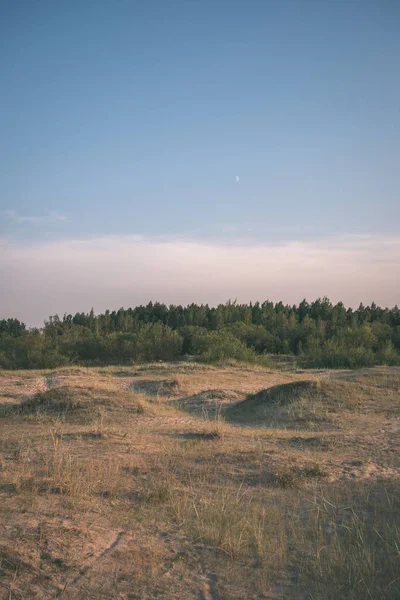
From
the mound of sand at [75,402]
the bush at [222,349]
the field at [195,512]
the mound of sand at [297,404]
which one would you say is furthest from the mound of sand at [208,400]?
the bush at [222,349]

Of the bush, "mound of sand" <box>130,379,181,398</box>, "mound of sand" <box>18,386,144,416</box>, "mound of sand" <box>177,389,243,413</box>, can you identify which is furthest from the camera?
the bush

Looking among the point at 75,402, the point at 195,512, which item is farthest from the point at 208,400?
the point at 195,512

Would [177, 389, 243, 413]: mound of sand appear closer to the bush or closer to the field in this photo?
the field

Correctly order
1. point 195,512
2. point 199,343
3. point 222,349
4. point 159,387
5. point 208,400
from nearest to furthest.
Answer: point 195,512
point 208,400
point 159,387
point 222,349
point 199,343

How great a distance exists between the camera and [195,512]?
4922mm

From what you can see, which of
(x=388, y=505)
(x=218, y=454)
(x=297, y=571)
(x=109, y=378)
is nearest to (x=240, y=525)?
(x=297, y=571)

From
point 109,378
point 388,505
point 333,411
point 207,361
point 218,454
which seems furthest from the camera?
point 207,361

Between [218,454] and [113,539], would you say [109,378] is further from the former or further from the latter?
[113,539]

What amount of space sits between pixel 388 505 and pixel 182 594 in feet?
8.69

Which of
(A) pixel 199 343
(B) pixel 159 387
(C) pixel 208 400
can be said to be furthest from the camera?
(A) pixel 199 343

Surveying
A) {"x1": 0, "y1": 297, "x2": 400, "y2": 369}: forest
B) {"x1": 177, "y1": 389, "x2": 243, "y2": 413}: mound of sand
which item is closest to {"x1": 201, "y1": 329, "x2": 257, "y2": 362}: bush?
{"x1": 0, "y1": 297, "x2": 400, "y2": 369}: forest

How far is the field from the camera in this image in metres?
3.65

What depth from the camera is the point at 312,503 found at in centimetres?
532

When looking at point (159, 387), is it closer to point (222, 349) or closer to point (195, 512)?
point (222, 349)
